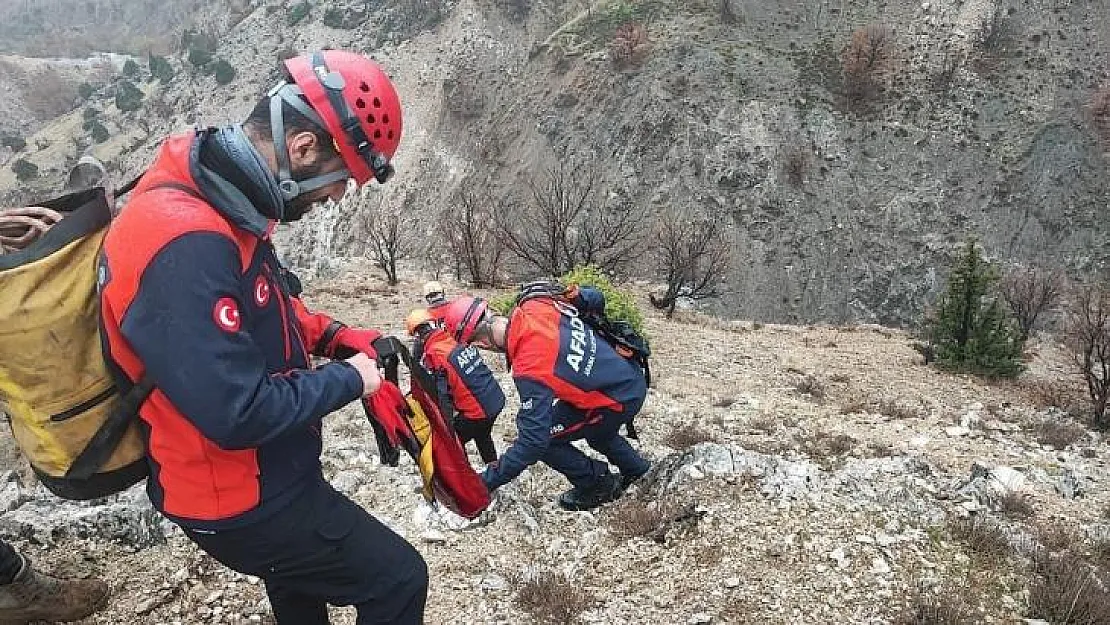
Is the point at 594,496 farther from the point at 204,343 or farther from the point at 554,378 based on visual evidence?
the point at 204,343

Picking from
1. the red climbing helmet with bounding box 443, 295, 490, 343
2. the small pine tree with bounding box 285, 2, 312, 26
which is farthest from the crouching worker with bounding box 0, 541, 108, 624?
the small pine tree with bounding box 285, 2, 312, 26

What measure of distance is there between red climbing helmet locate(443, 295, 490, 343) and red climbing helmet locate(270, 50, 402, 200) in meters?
2.85

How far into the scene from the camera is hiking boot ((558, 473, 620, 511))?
5676mm

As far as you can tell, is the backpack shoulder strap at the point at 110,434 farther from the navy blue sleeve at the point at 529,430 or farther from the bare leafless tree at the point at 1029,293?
the bare leafless tree at the point at 1029,293

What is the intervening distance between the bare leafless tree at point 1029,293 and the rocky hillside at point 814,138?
131 centimetres

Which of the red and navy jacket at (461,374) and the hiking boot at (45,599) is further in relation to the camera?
the red and navy jacket at (461,374)

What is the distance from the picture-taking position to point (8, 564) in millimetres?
3174

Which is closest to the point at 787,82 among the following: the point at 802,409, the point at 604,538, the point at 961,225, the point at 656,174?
the point at 656,174

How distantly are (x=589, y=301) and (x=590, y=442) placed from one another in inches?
45.6

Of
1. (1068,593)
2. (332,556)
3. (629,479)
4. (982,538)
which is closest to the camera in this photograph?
(332,556)

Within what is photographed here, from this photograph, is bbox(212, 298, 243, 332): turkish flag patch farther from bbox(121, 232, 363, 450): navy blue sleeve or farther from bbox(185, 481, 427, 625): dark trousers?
bbox(185, 481, 427, 625): dark trousers

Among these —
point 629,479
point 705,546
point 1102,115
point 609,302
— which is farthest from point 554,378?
point 1102,115

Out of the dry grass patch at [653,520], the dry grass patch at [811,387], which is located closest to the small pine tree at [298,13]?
the dry grass patch at [811,387]

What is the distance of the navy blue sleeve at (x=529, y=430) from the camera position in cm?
468
